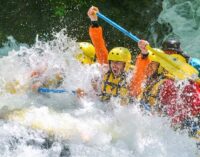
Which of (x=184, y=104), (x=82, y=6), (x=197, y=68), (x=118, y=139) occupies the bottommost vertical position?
(x=118, y=139)

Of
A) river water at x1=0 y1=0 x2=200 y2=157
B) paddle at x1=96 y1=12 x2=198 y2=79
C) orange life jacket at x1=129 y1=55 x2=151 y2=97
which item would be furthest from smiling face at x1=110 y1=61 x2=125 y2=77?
paddle at x1=96 y1=12 x2=198 y2=79

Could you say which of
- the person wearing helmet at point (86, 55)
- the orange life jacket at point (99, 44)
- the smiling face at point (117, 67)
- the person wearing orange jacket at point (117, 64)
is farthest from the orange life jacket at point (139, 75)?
the person wearing helmet at point (86, 55)

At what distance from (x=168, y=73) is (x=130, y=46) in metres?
4.68

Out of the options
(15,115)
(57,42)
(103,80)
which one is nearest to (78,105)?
(103,80)

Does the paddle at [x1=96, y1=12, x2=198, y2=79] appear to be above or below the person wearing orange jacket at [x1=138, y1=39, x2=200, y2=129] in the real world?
above

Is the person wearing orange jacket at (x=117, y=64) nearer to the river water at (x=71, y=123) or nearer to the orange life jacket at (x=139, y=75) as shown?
the orange life jacket at (x=139, y=75)

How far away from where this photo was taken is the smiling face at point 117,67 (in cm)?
603

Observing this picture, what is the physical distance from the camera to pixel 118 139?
5.61m

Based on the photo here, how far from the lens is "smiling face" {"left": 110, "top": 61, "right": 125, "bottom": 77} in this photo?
6.03m

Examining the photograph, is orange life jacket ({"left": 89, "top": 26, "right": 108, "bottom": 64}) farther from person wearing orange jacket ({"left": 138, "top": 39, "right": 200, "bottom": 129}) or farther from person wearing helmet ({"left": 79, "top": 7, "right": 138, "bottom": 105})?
person wearing orange jacket ({"left": 138, "top": 39, "right": 200, "bottom": 129})

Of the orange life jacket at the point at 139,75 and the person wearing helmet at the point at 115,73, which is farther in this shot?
the person wearing helmet at the point at 115,73

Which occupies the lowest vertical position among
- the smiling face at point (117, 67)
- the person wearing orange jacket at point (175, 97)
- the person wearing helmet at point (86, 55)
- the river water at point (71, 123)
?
the river water at point (71, 123)

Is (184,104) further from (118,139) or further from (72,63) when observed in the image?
(72,63)

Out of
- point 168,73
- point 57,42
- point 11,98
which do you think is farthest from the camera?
point 57,42
